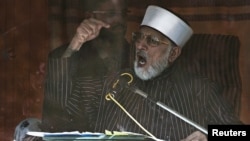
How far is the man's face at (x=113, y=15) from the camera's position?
4883 millimetres

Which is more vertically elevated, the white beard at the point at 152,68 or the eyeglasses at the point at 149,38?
the eyeglasses at the point at 149,38

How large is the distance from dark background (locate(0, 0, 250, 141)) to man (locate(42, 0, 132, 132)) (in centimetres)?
11

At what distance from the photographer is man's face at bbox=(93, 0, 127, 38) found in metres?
4.88

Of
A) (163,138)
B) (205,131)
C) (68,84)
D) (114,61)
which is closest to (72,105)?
(68,84)

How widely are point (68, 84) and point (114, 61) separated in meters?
0.47

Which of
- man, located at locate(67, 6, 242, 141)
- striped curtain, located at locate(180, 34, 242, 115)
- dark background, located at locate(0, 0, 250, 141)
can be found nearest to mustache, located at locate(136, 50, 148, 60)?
man, located at locate(67, 6, 242, 141)

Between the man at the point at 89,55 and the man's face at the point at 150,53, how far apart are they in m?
0.10

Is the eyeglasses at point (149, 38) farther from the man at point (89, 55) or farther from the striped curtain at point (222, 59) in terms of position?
→ the striped curtain at point (222, 59)

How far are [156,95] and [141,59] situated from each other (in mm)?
354

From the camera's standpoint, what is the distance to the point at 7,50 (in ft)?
16.4

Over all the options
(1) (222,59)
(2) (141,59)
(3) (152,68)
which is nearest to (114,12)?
(2) (141,59)

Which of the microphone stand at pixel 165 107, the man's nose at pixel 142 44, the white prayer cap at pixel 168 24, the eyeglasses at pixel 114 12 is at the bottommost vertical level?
the microphone stand at pixel 165 107

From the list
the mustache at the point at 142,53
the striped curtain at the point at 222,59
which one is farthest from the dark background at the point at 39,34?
the mustache at the point at 142,53

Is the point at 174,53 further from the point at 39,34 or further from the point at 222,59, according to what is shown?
the point at 39,34
